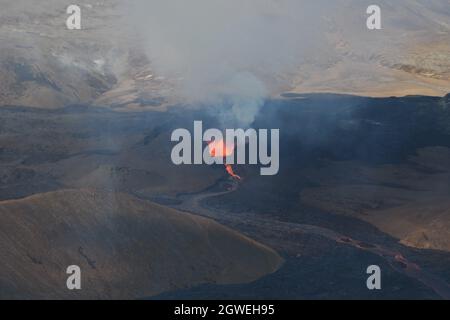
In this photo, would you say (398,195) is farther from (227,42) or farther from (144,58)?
(227,42)

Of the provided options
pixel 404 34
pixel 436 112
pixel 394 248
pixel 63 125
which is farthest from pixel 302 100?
pixel 404 34

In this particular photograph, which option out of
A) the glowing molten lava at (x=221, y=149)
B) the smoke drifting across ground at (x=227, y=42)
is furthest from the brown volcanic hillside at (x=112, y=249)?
the smoke drifting across ground at (x=227, y=42)

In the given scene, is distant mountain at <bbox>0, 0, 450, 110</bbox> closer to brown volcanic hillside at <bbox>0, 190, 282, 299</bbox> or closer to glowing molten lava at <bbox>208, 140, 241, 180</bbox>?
glowing molten lava at <bbox>208, 140, 241, 180</bbox>

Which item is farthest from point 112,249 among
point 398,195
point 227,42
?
point 227,42

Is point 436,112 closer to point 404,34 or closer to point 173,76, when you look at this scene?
point 173,76

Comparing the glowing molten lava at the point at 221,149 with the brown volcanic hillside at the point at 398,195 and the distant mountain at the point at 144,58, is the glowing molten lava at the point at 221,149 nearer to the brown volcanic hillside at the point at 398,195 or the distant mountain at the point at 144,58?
the brown volcanic hillside at the point at 398,195

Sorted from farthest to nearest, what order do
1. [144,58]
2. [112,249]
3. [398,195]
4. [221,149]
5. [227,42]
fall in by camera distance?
[227,42] < [144,58] < [221,149] < [398,195] < [112,249]
